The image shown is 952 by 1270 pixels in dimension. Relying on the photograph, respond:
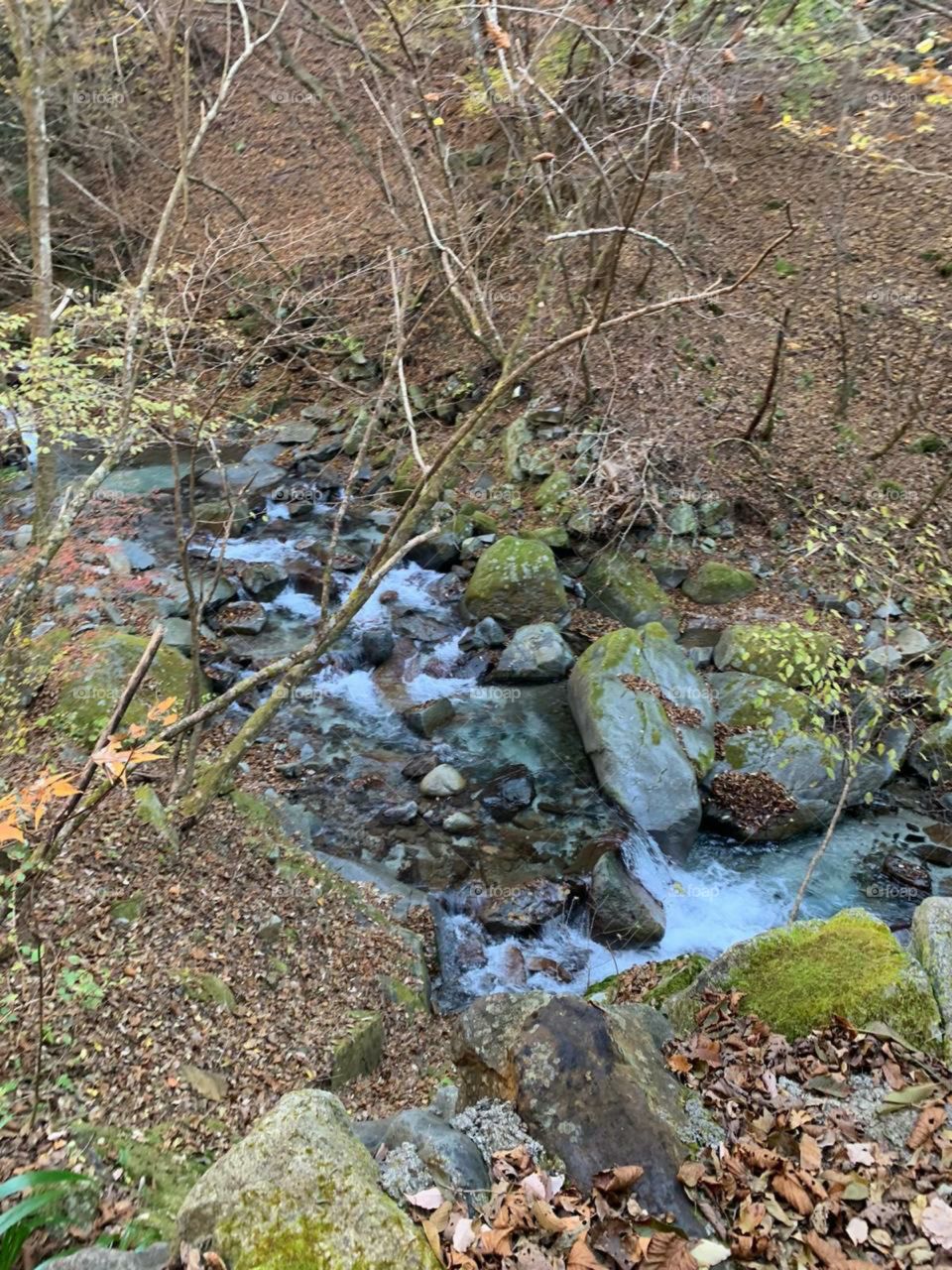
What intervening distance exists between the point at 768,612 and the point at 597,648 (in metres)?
2.67

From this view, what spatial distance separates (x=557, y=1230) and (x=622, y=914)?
3.85 m

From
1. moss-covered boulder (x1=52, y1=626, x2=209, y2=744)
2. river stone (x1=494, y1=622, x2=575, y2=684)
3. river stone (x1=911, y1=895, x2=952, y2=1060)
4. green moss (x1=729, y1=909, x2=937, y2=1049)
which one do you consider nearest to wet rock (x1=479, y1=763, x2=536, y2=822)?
river stone (x1=494, y1=622, x2=575, y2=684)

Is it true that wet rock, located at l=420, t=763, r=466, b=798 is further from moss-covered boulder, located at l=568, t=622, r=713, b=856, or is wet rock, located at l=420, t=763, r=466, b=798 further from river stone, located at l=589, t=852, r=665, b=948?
river stone, located at l=589, t=852, r=665, b=948

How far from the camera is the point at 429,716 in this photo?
28.1 feet

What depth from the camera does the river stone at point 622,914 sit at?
20.6 ft

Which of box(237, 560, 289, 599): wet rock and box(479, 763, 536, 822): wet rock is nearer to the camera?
box(479, 763, 536, 822): wet rock

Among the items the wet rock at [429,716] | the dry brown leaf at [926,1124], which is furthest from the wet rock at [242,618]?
the dry brown leaf at [926,1124]

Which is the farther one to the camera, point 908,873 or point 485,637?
point 485,637

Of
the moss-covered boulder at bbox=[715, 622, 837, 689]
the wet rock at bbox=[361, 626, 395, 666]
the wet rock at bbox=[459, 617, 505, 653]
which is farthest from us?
the wet rock at bbox=[459, 617, 505, 653]

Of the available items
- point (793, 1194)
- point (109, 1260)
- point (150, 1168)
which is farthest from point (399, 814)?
point (109, 1260)

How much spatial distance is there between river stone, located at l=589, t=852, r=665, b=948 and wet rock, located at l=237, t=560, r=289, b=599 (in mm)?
6076

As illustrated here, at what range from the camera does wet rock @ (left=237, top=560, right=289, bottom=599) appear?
408 inches

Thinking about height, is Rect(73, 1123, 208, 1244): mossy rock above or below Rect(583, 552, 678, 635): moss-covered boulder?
above

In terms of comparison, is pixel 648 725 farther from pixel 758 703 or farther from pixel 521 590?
pixel 521 590
